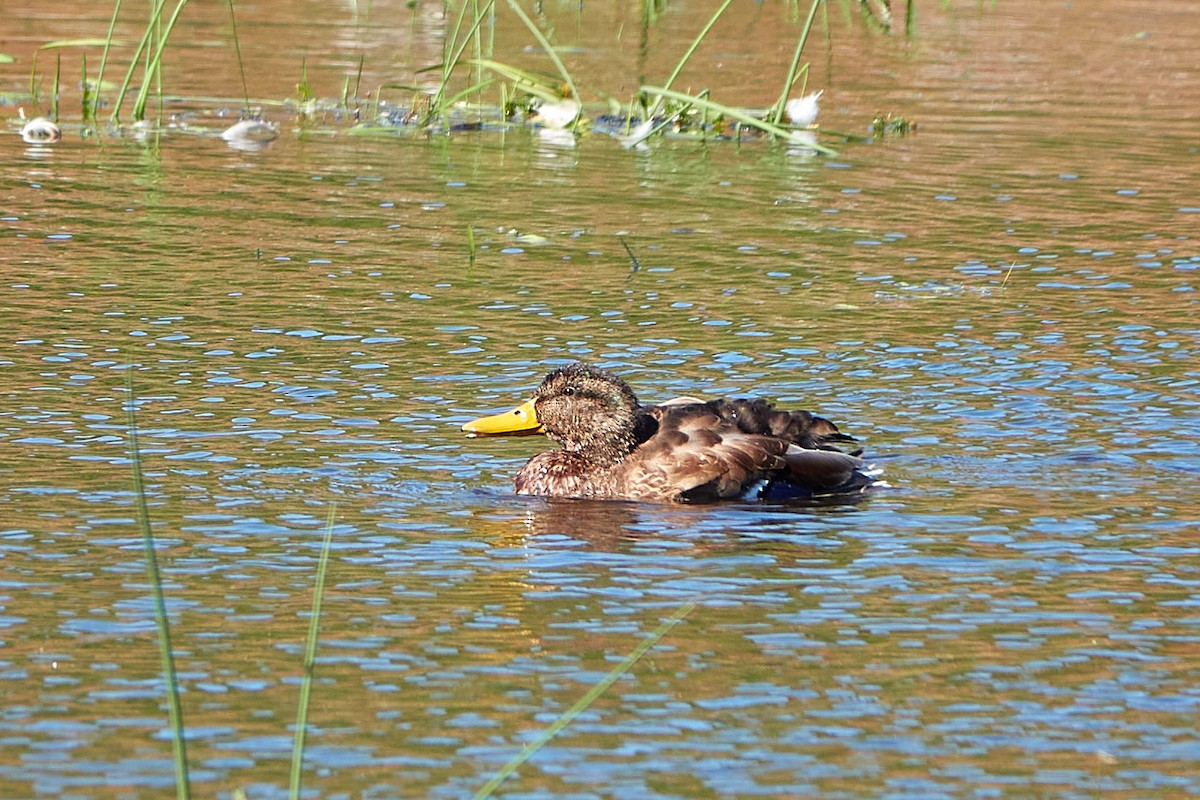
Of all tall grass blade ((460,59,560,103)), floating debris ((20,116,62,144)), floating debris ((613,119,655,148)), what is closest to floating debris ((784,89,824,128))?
floating debris ((613,119,655,148))

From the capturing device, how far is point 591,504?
841cm

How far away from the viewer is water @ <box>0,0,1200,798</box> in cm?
554

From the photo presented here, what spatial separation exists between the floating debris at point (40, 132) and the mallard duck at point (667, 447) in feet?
28.0

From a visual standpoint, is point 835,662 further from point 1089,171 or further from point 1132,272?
point 1089,171

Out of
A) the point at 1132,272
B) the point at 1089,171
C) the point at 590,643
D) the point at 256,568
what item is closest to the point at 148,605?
the point at 256,568

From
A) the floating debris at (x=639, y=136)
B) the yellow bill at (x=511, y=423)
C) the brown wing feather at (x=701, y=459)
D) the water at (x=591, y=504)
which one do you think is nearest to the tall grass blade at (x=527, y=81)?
the water at (x=591, y=504)

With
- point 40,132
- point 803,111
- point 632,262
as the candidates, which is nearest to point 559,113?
point 803,111

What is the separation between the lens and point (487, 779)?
16.9ft

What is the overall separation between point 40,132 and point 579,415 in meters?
8.91

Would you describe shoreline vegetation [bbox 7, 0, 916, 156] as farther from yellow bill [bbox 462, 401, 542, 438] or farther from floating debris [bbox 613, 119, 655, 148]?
yellow bill [bbox 462, 401, 542, 438]

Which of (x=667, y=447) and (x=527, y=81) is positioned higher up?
(x=527, y=81)

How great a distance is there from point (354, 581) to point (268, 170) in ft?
28.9

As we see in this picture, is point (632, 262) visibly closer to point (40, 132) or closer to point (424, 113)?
point (424, 113)

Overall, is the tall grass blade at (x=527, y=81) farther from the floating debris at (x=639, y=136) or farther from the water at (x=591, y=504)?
the floating debris at (x=639, y=136)
